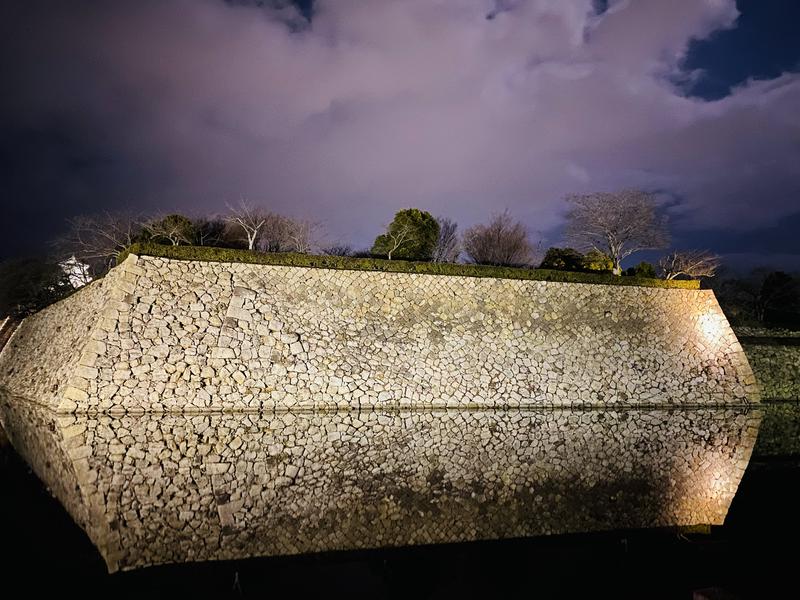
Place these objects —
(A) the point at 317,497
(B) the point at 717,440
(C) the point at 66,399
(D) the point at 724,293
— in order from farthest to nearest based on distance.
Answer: (D) the point at 724,293, (C) the point at 66,399, (B) the point at 717,440, (A) the point at 317,497

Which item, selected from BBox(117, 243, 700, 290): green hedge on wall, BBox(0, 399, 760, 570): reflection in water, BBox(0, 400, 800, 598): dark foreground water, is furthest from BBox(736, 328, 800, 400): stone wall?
BBox(0, 400, 800, 598): dark foreground water

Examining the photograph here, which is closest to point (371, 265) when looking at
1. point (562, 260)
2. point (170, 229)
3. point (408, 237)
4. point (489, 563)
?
point (408, 237)

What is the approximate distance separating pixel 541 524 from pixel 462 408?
10944mm

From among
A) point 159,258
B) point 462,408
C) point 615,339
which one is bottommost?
point 462,408

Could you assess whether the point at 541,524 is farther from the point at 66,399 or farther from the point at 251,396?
the point at 66,399

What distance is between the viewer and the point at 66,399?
13078 millimetres

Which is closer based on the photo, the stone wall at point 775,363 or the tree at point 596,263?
the stone wall at point 775,363

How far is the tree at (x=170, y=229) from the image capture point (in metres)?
23.1

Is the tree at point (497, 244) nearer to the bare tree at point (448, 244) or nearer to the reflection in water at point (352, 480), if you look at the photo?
the bare tree at point (448, 244)

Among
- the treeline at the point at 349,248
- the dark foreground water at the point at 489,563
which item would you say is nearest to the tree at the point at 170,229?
the treeline at the point at 349,248

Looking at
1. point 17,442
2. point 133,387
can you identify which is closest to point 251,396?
point 133,387

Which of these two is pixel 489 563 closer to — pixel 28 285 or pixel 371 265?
pixel 371 265

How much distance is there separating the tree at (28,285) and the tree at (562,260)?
874 inches

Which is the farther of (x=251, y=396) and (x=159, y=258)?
(x=159, y=258)
